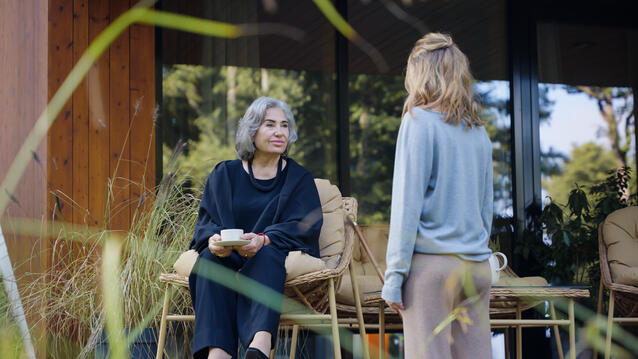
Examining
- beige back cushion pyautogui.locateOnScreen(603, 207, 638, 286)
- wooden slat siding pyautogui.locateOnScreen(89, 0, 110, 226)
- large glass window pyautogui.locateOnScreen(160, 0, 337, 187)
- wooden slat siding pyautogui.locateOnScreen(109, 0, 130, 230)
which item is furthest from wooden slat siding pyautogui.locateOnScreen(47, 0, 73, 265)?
beige back cushion pyautogui.locateOnScreen(603, 207, 638, 286)

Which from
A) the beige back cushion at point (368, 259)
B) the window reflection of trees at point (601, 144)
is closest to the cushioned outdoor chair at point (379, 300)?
the beige back cushion at point (368, 259)

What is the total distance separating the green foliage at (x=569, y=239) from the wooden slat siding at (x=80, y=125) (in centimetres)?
279

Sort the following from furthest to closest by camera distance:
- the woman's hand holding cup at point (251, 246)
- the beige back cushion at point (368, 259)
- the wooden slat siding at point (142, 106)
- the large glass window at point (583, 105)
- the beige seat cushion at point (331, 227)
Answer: the large glass window at point (583, 105) < the wooden slat siding at point (142, 106) < the beige back cushion at point (368, 259) < the beige seat cushion at point (331, 227) < the woman's hand holding cup at point (251, 246)

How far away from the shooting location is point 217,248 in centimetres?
269

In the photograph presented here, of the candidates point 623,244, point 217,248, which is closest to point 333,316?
point 217,248

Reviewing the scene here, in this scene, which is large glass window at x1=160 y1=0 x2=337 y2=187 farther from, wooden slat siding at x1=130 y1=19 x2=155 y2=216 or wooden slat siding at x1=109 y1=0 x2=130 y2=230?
wooden slat siding at x1=109 y1=0 x2=130 y2=230

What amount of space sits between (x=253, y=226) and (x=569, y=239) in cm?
254

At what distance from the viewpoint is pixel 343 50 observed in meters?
5.21

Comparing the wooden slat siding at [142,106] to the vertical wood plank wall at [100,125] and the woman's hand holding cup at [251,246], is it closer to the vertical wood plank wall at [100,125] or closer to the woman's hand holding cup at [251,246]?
the vertical wood plank wall at [100,125]

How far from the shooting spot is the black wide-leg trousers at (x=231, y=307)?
2.60 meters

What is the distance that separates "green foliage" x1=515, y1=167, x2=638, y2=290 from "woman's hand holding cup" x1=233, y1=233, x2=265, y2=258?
8.53 feet

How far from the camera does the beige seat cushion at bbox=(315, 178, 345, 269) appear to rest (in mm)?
3172

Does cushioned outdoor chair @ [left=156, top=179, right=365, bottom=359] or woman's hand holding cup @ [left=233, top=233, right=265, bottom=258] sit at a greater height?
woman's hand holding cup @ [left=233, top=233, right=265, bottom=258]

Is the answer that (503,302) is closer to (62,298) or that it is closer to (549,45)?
(62,298)
